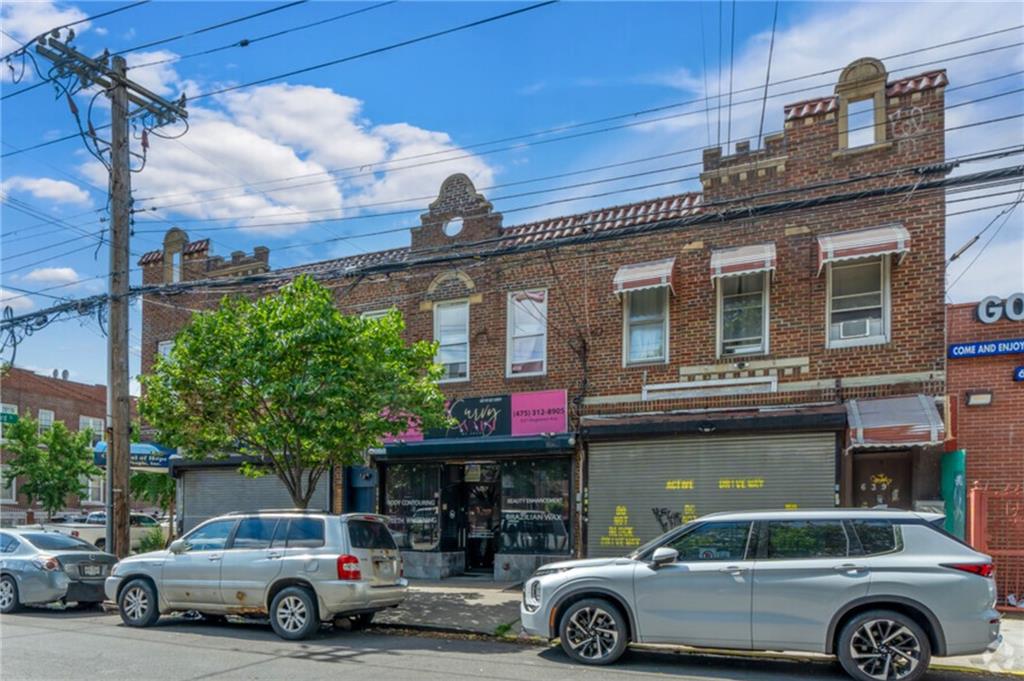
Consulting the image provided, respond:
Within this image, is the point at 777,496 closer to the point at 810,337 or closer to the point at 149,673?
the point at 810,337

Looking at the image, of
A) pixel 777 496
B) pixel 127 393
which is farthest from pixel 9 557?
pixel 777 496

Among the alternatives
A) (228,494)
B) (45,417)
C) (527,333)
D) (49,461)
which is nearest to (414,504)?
(527,333)

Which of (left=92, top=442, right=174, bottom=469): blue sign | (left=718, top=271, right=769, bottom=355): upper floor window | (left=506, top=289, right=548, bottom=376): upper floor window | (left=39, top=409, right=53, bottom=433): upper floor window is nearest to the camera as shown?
(left=718, top=271, right=769, bottom=355): upper floor window

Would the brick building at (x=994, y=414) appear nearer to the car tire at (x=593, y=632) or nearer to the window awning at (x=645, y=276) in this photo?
the window awning at (x=645, y=276)

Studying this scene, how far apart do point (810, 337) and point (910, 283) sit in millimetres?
1754

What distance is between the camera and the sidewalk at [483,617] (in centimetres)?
943

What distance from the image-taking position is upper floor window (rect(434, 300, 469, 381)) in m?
17.5

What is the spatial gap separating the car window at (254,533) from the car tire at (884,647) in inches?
284

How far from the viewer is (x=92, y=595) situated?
44.4ft

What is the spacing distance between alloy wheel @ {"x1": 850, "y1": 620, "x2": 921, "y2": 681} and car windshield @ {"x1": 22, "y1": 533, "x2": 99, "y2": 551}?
39.9 ft

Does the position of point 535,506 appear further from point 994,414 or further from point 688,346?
point 994,414

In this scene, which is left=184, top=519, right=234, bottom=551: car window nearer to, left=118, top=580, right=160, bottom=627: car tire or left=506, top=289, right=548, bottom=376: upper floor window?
left=118, top=580, right=160, bottom=627: car tire

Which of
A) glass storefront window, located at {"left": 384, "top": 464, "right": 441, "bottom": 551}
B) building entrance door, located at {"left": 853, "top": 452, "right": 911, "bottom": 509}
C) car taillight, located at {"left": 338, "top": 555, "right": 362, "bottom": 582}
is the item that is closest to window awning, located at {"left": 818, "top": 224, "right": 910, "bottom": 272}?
building entrance door, located at {"left": 853, "top": 452, "right": 911, "bottom": 509}

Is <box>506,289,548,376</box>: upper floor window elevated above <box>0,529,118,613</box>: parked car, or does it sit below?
above
